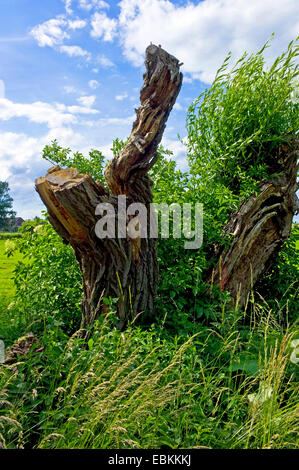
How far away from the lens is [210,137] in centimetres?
582

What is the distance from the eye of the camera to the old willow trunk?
12.0ft

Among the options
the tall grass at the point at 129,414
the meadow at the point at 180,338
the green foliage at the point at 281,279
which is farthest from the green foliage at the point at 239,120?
the tall grass at the point at 129,414

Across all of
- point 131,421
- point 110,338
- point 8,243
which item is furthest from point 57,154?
point 131,421

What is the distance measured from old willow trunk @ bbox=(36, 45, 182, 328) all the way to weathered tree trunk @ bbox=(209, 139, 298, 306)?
1251 millimetres

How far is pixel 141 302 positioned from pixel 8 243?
241 centimetres

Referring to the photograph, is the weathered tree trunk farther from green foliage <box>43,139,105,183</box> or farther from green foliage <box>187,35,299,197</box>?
green foliage <box>43,139,105,183</box>

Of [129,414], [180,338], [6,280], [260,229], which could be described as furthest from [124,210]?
[6,280]

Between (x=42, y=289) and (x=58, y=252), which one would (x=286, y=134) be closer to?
(x=58, y=252)

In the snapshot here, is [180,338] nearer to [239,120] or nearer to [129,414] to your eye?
[129,414]

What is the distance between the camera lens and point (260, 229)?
533 cm

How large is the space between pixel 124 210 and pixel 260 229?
7.64 feet

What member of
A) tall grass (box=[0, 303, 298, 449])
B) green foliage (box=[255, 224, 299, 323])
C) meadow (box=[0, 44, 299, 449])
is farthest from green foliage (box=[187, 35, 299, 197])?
tall grass (box=[0, 303, 298, 449])

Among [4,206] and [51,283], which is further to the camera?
[4,206]

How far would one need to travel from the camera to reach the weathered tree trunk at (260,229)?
504 centimetres
